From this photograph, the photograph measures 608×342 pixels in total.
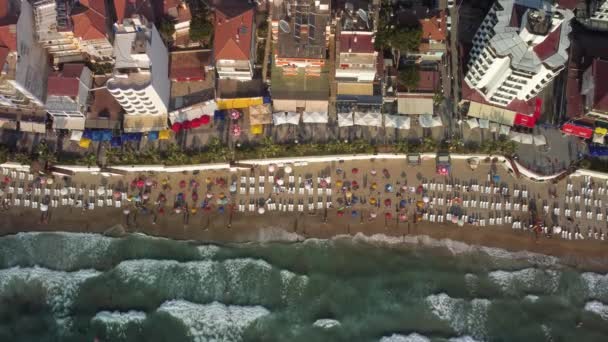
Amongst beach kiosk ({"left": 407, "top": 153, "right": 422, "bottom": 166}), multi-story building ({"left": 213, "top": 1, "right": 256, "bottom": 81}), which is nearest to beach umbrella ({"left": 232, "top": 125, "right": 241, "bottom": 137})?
multi-story building ({"left": 213, "top": 1, "right": 256, "bottom": 81})

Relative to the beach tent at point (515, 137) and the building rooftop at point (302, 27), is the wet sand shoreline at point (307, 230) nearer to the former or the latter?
the beach tent at point (515, 137)

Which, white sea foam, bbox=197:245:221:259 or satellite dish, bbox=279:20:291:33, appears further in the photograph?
white sea foam, bbox=197:245:221:259

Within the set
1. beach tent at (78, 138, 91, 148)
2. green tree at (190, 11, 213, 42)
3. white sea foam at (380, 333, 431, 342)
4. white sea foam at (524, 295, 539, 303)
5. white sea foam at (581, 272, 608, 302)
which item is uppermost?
green tree at (190, 11, 213, 42)

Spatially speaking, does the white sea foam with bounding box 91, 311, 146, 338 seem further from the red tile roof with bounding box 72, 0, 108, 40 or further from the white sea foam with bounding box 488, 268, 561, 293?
the white sea foam with bounding box 488, 268, 561, 293

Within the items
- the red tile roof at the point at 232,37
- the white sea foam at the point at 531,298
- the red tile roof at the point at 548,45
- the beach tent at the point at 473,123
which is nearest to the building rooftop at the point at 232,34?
the red tile roof at the point at 232,37

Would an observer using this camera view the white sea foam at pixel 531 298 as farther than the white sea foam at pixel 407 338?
Yes
